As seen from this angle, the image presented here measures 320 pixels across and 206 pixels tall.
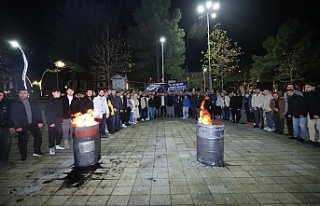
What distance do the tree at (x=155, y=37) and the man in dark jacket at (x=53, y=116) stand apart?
2119 cm

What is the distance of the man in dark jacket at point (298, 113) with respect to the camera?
8.50m

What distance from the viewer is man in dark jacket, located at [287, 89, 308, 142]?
850cm

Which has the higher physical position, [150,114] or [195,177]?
[150,114]

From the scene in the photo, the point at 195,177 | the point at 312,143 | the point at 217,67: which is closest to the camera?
the point at 195,177

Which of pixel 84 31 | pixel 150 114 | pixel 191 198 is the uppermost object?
pixel 84 31

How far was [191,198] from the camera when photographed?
4336 millimetres

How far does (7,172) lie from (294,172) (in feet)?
24.5

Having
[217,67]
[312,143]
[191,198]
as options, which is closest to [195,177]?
[191,198]

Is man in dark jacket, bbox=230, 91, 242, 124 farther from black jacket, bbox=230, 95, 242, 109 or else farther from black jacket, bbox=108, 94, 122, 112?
black jacket, bbox=108, 94, 122, 112

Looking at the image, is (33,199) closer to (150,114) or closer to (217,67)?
(150,114)

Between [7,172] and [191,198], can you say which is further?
[7,172]

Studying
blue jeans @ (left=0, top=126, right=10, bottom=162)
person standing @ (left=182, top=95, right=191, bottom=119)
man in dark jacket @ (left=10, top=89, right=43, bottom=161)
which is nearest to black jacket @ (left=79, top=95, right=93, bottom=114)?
man in dark jacket @ (left=10, top=89, right=43, bottom=161)

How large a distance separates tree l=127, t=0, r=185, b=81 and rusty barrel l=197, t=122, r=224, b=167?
23.0 m

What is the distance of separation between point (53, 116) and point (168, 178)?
4.73m
